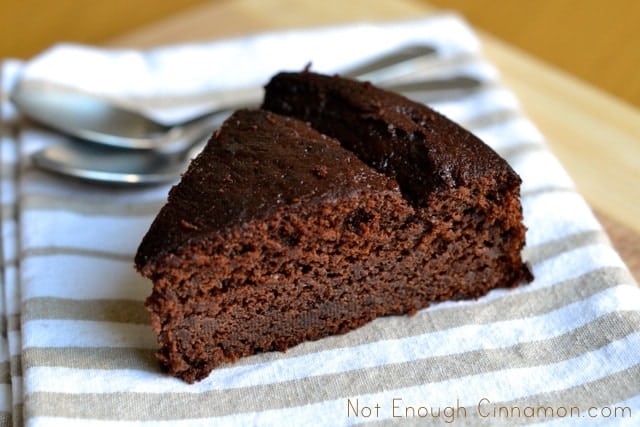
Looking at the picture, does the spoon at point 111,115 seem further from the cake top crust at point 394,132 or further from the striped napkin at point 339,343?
the cake top crust at point 394,132

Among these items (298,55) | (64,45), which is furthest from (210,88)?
(64,45)

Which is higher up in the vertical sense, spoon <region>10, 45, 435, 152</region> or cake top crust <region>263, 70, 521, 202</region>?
cake top crust <region>263, 70, 521, 202</region>

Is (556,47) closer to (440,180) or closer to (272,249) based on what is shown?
(440,180)

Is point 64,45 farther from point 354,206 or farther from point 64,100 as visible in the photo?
point 354,206

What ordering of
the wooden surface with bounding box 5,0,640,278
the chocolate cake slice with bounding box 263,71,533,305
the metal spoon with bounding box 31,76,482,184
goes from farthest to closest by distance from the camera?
the wooden surface with bounding box 5,0,640,278, the metal spoon with bounding box 31,76,482,184, the chocolate cake slice with bounding box 263,71,533,305

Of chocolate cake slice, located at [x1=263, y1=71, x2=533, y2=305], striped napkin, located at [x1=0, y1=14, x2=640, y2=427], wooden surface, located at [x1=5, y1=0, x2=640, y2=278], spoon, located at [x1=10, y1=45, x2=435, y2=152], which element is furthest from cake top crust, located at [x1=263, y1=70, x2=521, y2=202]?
wooden surface, located at [x1=5, y1=0, x2=640, y2=278]

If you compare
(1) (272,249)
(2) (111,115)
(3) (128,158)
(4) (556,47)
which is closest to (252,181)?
(1) (272,249)

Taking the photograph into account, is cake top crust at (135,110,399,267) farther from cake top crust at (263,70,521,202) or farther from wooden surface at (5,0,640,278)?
wooden surface at (5,0,640,278)
